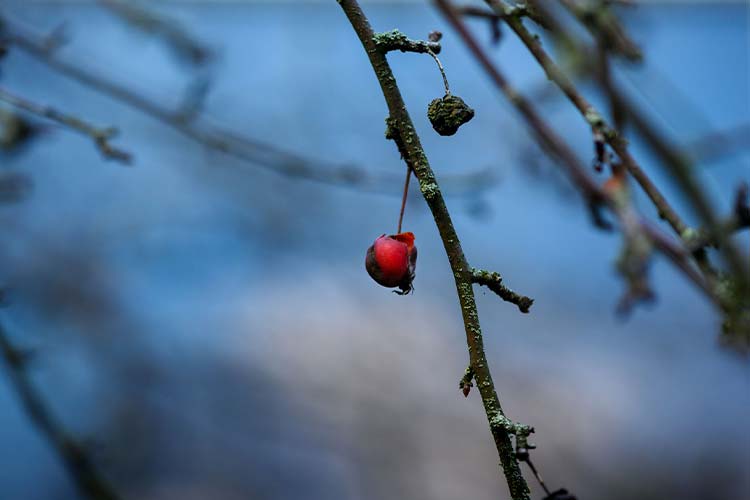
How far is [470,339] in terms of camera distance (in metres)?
0.68

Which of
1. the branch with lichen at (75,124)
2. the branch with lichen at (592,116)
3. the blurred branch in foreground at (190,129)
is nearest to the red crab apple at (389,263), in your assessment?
the branch with lichen at (592,116)

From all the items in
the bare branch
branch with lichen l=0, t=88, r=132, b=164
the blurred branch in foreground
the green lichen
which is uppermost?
the bare branch

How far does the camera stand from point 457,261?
2.25ft

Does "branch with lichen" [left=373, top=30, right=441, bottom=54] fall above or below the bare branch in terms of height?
below

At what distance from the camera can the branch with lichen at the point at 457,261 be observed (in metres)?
0.68

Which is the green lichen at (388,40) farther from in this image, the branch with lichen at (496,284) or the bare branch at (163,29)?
the bare branch at (163,29)

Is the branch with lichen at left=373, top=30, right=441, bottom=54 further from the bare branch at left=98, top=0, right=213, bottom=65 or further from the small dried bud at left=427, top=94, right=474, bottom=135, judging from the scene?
the bare branch at left=98, top=0, right=213, bottom=65

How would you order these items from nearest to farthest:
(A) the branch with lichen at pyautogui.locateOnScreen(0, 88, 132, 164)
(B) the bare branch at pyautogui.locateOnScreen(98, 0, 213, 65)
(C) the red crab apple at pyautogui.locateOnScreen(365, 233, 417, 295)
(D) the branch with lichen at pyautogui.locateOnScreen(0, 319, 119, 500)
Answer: (C) the red crab apple at pyautogui.locateOnScreen(365, 233, 417, 295), (A) the branch with lichen at pyautogui.locateOnScreen(0, 88, 132, 164), (D) the branch with lichen at pyautogui.locateOnScreen(0, 319, 119, 500), (B) the bare branch at pyautogui.locateOnScreen(98, 0, 213, 65)

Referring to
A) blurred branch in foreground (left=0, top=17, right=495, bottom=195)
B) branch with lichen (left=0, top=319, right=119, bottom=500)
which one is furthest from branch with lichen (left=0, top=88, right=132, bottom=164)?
branch with lichen (left=0, top=319, right=119, bottom=500)

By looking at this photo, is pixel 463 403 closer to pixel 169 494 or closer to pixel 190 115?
pixel 169 494

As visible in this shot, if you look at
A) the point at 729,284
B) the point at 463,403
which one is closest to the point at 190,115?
the point at 729,284

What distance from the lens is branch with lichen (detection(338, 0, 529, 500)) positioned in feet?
2.23

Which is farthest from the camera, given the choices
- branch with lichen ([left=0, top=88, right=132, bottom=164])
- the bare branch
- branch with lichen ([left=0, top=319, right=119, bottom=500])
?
the bare branch

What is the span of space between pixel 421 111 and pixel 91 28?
1.42m
